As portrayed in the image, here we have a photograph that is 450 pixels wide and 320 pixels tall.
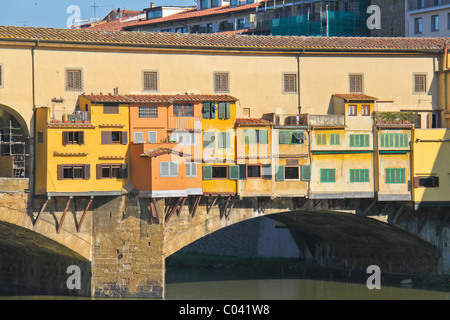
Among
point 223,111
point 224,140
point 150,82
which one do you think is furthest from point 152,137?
point 223,111

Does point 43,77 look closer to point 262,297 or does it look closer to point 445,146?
point 262,297

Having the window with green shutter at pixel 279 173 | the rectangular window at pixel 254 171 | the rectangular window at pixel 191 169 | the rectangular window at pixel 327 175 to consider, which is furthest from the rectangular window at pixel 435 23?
the rectangular window at pixel 191 169

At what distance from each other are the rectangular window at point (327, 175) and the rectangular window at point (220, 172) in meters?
4.10

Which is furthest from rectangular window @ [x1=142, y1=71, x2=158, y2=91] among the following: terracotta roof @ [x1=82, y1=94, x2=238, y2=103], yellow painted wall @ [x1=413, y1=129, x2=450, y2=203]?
yellow painted wall @ [x1=413, y1=129, x2=450, y2=203]

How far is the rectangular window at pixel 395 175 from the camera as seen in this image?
5122 cm

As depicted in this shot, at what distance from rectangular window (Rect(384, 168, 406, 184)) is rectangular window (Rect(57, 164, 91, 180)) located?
12.4 meters

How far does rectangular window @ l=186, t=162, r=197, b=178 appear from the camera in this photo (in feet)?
160

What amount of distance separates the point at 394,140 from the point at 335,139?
2519 millimetres

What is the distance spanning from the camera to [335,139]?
50.8 meters

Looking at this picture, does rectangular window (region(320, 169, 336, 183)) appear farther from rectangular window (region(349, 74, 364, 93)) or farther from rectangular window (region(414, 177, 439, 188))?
rectangular window (region(349, 74, 364, 93))

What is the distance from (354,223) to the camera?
5494 cm

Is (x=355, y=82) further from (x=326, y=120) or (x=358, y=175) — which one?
(x=358, y=175)

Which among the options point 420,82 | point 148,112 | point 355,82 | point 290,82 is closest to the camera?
point 148,112

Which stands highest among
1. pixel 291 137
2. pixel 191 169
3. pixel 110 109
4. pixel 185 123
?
pixel 110 109
